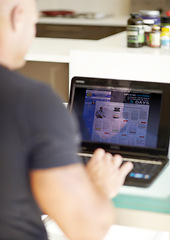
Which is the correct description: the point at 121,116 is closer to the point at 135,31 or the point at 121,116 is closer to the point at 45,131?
the point at 45,131

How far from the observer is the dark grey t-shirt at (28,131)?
71 cm

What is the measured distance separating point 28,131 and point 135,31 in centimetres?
158

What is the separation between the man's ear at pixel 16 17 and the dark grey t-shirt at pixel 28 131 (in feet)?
0.24

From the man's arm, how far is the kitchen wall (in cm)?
447

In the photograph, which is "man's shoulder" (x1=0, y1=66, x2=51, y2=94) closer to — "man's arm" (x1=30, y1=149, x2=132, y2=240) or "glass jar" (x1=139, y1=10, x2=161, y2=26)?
"man's arm" (x1=30, y1=149, x2=132, y2=240)

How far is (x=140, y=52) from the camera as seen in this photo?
2.04 meters

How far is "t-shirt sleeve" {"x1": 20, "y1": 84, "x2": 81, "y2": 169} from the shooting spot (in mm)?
713

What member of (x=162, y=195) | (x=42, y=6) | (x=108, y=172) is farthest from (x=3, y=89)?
(x=42, y=6)

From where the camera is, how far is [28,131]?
28.2 inches

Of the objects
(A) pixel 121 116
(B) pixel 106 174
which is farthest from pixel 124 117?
(B) pixel 106 174

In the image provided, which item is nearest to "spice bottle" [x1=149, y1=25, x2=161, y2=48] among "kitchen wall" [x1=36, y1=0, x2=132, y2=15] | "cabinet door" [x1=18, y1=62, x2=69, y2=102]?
"cabinet door" [x1=18, y1=62, x2=69, y2=102]

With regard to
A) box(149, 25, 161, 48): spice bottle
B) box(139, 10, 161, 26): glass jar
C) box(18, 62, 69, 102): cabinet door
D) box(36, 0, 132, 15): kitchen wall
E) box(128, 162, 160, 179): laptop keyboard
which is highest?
box(36, 0, 132, 15): kitchen wall

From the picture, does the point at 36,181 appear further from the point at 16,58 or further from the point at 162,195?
the point at 162,195

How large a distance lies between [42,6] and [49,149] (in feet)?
15.6
